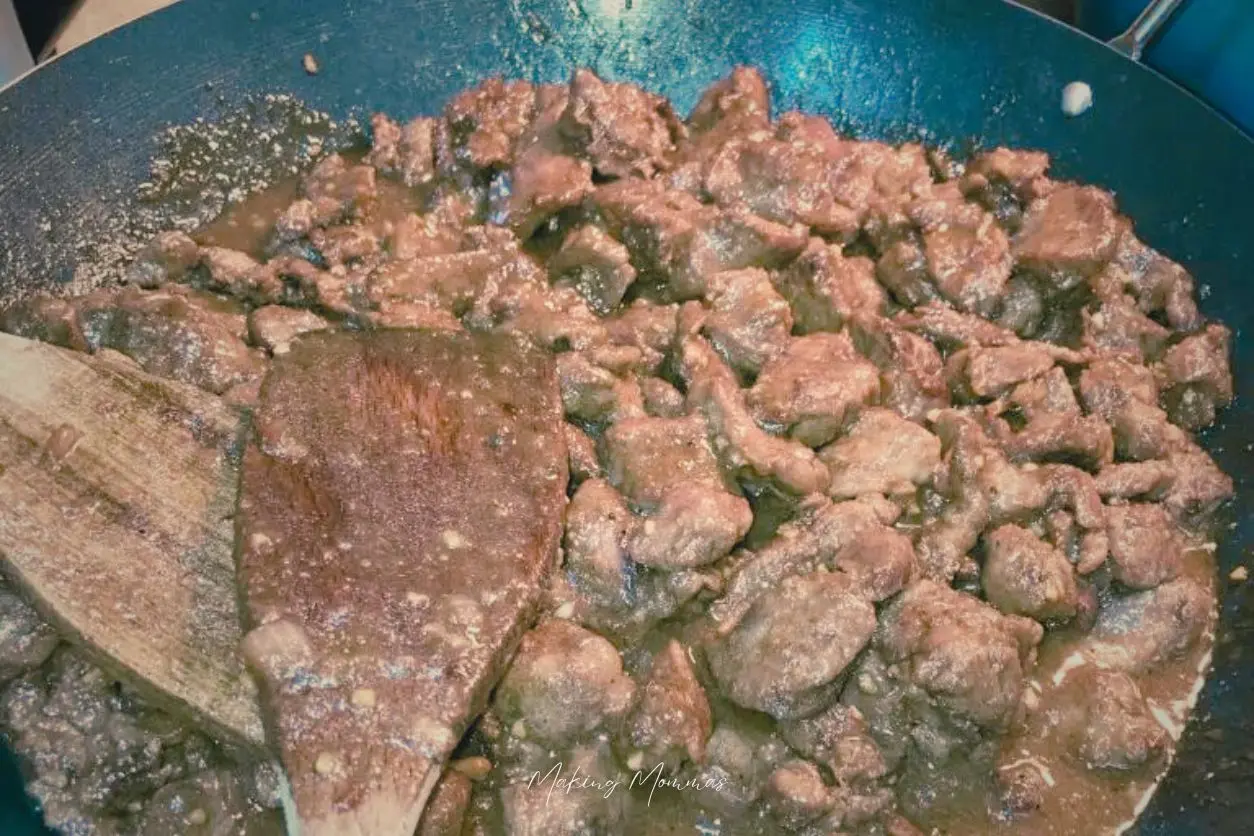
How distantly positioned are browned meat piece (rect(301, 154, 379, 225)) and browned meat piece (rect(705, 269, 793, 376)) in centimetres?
119

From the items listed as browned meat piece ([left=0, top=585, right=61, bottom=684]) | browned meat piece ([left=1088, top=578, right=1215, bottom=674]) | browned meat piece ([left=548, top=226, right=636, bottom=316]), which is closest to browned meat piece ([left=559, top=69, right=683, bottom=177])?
browned meat piece ([left=548, top=226, right=636, bottom=316])

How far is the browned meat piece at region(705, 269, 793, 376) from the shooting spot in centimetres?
276

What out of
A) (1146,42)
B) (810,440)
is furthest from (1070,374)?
(1146,42)

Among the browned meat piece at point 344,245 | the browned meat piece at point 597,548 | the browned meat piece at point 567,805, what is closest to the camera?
the browned meat piece at point 567,805

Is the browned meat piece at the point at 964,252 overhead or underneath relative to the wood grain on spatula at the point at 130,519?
overhead

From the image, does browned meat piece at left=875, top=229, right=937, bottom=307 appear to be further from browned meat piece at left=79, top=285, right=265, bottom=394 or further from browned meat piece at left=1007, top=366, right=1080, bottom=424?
browned meat piece at left=79, top=285, right=265, bottom=394

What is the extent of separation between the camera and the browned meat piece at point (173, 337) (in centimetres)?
Result: 266

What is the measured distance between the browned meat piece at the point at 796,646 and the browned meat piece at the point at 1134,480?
0.83m

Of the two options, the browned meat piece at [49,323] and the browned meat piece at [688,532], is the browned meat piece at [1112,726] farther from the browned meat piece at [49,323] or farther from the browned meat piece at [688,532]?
the browned meat piece at [49,323]

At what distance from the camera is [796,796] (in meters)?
2.12

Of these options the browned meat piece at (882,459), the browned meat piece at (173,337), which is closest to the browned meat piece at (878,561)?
the browned meat piece at (882,459)

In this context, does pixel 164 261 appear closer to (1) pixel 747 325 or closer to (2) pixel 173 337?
(2) pixel 173 337

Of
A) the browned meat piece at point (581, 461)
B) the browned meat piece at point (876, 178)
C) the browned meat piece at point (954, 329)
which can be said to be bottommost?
the browned meat piece at point (581, 461)

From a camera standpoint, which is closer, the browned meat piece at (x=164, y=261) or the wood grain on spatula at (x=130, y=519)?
the wood grain on spatula at (x=130, y=519)
